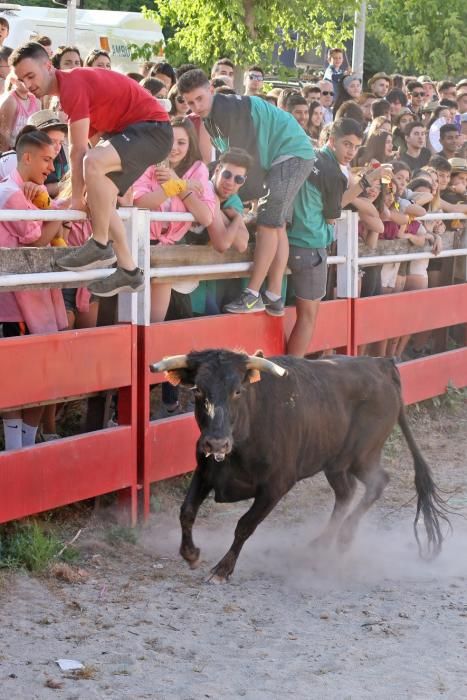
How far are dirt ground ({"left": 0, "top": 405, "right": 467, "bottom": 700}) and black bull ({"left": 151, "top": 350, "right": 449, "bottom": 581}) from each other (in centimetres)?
24

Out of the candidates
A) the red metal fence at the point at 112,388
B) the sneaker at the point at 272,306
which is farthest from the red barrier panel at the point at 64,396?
the sneaker at the point at 272,306

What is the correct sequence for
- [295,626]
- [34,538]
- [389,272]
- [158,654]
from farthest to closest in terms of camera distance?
1. [389,272]
2. [34,538]
3. [295,626]
4. [158,654]

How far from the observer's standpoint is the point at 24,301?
618 cm

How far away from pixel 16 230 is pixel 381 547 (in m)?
2.81

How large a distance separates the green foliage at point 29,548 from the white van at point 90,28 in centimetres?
1508

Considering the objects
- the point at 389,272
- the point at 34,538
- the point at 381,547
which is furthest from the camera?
the point at 389,272

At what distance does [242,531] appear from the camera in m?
6.12

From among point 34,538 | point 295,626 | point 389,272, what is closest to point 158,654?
point 295,626

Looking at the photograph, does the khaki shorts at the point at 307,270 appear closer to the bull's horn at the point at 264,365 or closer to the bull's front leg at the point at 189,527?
Result: the bull's horn at the point at 264,365

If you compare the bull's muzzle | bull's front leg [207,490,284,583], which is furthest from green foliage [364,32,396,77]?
the bull's muzzle

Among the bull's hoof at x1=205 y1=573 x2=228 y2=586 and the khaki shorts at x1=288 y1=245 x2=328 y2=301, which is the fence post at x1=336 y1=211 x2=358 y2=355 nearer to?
the khaki shorts at x1=288 y1=245 x2=328 y2=301

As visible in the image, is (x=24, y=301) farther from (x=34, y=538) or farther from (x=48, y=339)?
(x=34, y=538)

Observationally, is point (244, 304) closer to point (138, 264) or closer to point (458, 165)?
point (138, 264)

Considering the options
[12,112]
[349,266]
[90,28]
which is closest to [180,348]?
[12,112]
